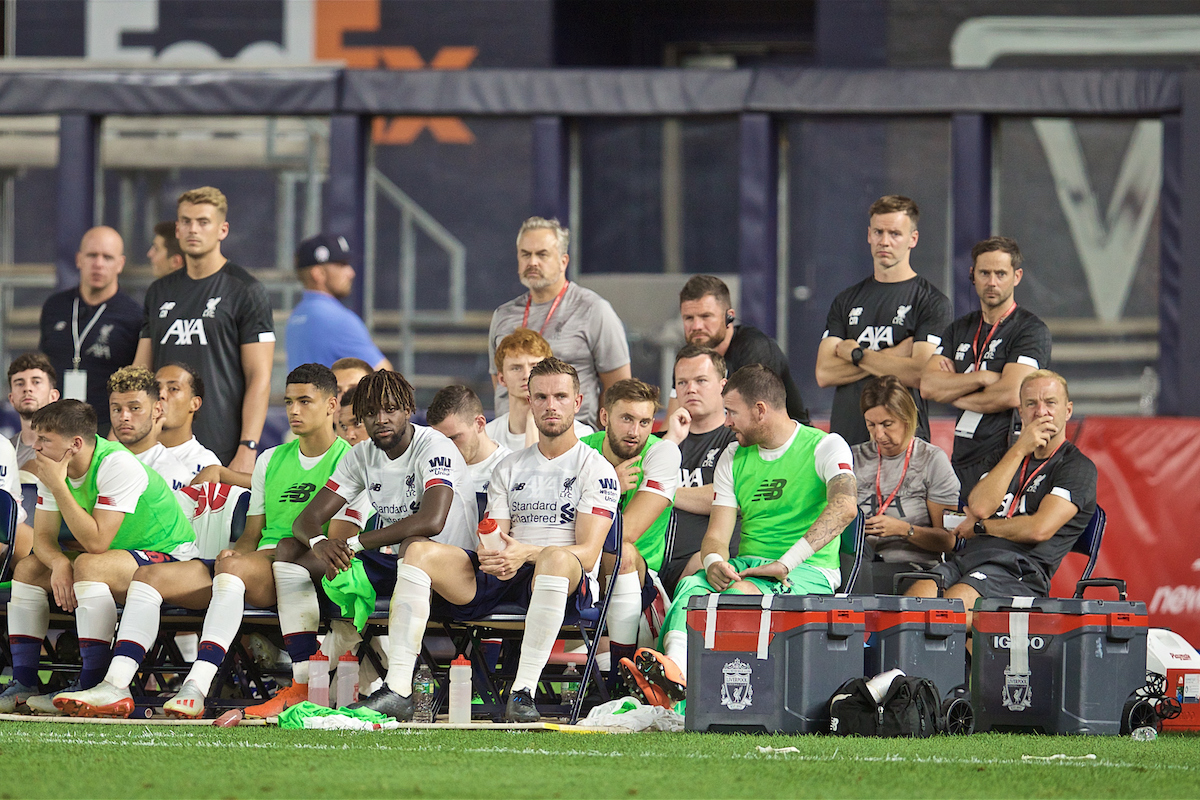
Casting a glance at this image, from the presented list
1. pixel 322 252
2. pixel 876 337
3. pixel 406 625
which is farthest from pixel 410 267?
pixel 406 625

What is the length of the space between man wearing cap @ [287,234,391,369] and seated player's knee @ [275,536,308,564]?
6.49 feet

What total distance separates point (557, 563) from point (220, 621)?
1.44 m

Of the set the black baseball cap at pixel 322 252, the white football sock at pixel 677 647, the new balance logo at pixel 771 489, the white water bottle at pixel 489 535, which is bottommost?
the white football sock at pixel 677 647

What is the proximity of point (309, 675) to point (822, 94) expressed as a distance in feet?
18.7

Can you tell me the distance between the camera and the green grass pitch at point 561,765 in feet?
14.8

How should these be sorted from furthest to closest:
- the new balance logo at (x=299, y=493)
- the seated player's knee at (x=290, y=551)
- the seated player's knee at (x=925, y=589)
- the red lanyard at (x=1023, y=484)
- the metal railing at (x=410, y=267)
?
the metal railing at (x=410, y=267) < the red lanyard at (x=1023, y=484) < the seated player's knee at (x=925, y=589) < the new balance logo at (x=299, y=493) < the seated player's knee at (x=290, y=551)

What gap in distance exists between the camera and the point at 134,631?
6598 mm

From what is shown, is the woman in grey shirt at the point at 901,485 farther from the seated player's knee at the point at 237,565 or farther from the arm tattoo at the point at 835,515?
the seated player's knee at the point at 237,565

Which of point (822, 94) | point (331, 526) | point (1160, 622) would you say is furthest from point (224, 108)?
point (1160, 622)

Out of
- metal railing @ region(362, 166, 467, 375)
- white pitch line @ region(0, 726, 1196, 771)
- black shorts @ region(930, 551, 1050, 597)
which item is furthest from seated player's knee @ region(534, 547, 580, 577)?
metal railing @ region(362, 166, 467, 375)

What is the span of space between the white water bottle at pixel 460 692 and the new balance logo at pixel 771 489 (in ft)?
4.83

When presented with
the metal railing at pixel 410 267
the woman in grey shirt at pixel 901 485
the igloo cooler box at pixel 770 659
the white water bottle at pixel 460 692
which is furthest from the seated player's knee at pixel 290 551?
the metal railing at pixel 410 267

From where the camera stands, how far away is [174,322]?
8070 mm

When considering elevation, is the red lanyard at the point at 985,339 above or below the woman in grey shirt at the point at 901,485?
above
